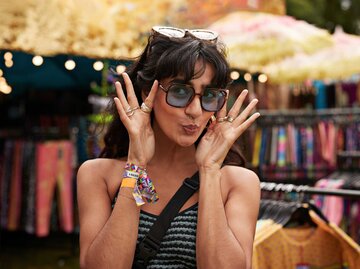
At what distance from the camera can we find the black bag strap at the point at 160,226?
2189 mm

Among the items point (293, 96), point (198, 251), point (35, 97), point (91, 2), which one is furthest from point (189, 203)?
point (293, 96)

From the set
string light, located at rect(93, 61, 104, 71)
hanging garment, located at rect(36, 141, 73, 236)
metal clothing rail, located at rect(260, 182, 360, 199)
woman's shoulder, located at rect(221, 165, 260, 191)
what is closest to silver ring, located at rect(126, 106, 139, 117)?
woman's shoulder, located at rect(221, 165, 260, 191)

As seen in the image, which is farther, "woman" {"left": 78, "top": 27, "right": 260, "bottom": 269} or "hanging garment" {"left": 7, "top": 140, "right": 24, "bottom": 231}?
"hanging garment" {"left": 7, "top": 140, "right": 24, "bottom": 231}

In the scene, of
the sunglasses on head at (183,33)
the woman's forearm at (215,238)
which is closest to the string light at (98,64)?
the sunglasses on head at (183,33)

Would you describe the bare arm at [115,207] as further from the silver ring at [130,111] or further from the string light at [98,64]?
the string light at [98,64]

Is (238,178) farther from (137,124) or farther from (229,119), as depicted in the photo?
(137,124)

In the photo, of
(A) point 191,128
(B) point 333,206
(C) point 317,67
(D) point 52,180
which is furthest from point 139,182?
(C) point 317,67

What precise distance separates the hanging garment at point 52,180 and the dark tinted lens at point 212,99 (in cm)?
502

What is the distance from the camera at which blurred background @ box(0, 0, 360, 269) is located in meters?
5.33

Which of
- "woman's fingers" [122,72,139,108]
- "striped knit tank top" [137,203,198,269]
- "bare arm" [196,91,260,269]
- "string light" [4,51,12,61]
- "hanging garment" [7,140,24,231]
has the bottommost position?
"hanging garment" [7,140,24,231]

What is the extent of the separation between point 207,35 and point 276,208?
124cm

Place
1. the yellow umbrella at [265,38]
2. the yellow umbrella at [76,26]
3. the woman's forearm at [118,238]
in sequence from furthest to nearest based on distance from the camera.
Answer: the yellow umbrella at [265,38] < the yellow umbrella at [76,26] < the woman's forearm at [118,238]

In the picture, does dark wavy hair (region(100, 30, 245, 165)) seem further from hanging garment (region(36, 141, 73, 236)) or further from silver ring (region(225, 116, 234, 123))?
hanging garment (region(36, 141, 73, 236))

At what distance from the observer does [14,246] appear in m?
8.54
